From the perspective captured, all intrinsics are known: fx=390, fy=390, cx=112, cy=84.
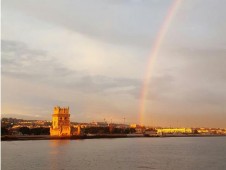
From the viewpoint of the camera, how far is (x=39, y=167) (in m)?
36.4

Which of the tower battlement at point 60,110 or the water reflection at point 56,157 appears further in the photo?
the tower battlement at point 60,110

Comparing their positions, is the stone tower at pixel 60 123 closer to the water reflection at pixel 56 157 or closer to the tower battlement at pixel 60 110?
the tower battlement at pixel 60 110

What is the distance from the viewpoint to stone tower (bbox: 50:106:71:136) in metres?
127

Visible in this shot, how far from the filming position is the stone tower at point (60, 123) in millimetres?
126812

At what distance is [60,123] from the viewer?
12706 cm

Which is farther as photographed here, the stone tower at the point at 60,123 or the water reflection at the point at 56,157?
the stone tower at the point at 60,123

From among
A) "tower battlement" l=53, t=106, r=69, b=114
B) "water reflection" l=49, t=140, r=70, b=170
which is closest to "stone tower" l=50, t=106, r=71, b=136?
"tower battlement" l=53, t=106, r=69, b=114

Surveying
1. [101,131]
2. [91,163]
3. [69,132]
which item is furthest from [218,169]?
[101,131]

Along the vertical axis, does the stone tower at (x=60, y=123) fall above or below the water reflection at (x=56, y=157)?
above

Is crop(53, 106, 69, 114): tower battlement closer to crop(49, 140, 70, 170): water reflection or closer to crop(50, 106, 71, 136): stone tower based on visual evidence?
crop(50, 106, 71, 136): stone tower

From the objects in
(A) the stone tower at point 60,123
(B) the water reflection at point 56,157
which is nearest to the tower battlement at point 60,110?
(A) the stone tower at point 60,123

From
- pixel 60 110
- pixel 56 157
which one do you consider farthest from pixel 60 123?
pixel 56 157

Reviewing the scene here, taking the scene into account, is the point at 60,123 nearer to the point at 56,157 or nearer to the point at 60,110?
the point at 60,110

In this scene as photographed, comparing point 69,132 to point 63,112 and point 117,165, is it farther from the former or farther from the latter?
point 117,165
